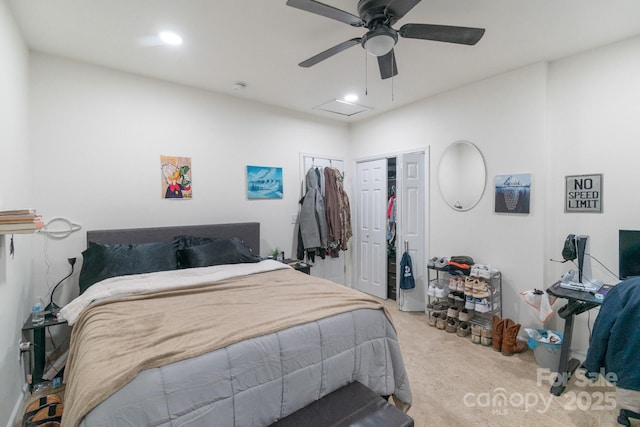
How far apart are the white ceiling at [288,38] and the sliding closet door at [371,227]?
139 cm

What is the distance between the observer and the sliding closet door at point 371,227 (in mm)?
4324

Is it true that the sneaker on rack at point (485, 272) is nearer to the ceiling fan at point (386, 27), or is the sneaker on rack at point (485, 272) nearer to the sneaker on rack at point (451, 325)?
the sneaker on rack at point (451, 325)

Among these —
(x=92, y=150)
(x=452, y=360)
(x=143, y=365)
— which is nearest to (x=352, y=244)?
(x=452, y=360)

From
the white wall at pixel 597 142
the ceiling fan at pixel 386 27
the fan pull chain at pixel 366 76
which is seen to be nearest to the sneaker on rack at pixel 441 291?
the white wall at pixel 597 142

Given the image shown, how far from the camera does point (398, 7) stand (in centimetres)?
166

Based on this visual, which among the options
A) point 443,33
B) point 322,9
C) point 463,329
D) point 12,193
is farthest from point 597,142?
point 12,193

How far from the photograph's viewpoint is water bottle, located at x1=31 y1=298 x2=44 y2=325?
2230 mm

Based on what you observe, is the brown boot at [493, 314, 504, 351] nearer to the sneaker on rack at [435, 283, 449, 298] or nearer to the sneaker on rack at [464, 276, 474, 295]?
the sneaker on rack at [464, 276, 474, 295]

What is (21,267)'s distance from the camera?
7.21 ft

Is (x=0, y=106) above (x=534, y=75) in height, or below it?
below

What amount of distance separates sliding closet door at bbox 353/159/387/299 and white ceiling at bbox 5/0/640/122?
1.39 meters

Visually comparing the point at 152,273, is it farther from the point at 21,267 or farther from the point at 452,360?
the point at 452,360

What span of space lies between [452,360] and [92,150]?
384cm

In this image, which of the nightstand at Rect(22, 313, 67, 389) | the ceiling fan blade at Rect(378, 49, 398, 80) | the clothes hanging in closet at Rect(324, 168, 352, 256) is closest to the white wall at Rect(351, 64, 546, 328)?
the clothes hanging in closet at Rect(324, 168, 352, 256)
